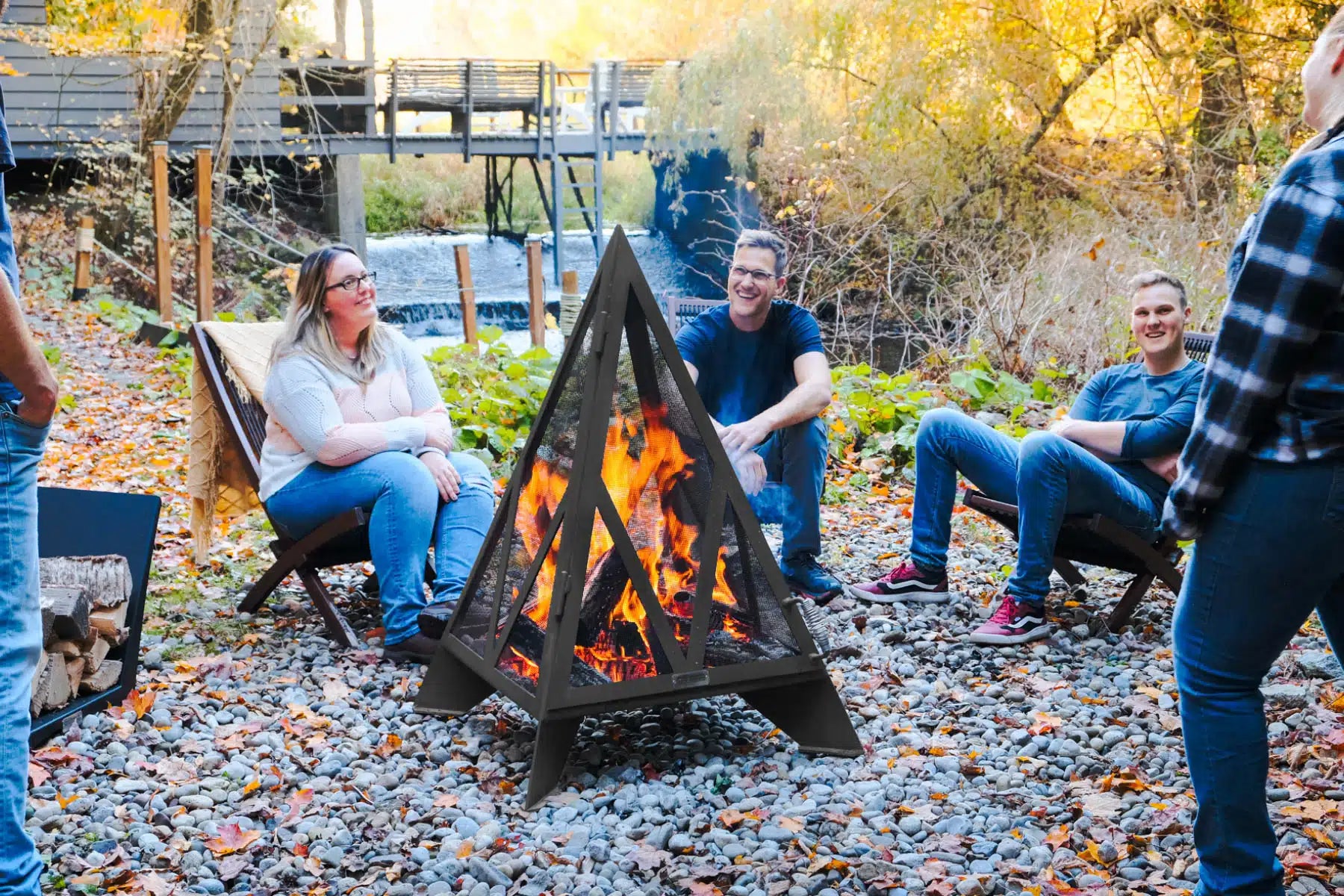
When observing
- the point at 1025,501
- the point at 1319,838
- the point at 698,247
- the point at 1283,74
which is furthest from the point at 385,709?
Result: the point at 698,247

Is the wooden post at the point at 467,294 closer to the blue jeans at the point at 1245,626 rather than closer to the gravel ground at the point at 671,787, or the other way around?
the gravel ground at the point at 671,787

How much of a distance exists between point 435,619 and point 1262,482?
2.49m

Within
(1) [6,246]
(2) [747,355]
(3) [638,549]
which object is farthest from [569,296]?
(1) [6,246]

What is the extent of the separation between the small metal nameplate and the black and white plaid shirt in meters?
1.29

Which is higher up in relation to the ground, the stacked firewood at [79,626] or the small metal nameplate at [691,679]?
the small metal nameplate at [691,679]

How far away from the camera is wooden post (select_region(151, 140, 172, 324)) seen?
10203 millimetres

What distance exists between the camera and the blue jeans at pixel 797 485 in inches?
163

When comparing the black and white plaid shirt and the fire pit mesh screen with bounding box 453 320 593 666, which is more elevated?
the black and white plaid shirt

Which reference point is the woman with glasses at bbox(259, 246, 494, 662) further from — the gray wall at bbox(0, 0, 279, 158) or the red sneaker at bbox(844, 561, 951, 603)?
the gray wall at bbox(0, 0, 279, 158)

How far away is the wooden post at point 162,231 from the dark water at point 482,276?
6.07 meters

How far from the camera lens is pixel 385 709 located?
336 cm

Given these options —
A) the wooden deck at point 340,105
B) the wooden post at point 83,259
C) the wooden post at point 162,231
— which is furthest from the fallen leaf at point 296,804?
the wooden deck at point 340,105

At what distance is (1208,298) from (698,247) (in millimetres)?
11503

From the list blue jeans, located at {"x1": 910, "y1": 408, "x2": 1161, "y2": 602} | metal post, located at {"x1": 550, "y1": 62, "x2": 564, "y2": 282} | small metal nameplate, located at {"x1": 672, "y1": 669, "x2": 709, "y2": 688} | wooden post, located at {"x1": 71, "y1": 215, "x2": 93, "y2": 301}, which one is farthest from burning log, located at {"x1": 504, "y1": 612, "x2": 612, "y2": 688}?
metal post, located at {"x1": 550, "y1": 62, "x2": 564, "y2": 282}
